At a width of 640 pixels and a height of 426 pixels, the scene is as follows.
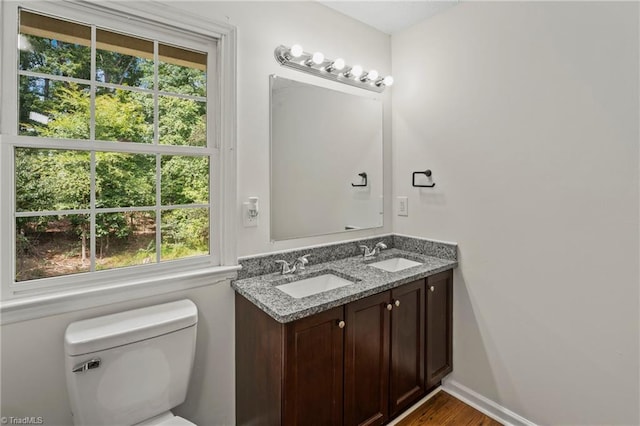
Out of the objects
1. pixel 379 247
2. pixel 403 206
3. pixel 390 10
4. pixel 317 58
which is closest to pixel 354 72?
pixel 317 58

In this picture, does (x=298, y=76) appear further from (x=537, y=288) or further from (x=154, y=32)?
(x=537, y=288)

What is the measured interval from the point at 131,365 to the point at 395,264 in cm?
161

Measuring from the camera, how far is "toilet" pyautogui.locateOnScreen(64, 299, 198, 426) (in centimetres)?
119

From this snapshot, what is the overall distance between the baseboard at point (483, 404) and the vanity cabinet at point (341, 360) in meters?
0.25

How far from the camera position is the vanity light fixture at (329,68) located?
6.01 feet

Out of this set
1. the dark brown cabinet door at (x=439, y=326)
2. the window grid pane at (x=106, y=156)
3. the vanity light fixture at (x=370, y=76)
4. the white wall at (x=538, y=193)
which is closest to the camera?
the window grid pane at (x=106, y=156)

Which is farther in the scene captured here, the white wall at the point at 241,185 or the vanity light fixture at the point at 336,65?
the vanity light fixture at the point at 336,65

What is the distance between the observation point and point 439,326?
2.03 metres

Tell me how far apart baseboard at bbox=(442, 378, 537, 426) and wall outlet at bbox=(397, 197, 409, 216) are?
45.2 inches

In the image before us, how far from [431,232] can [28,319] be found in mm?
2130

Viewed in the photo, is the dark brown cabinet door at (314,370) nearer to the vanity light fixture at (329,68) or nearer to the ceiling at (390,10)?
the vanity light fixture at (329,68)

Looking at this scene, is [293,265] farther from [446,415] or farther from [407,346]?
[446,415]

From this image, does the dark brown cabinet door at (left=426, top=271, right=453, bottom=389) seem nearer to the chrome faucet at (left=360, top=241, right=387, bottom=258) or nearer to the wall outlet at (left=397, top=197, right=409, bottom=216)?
the chrome faucet at (left=360, top=241, right=387, bottom=258)

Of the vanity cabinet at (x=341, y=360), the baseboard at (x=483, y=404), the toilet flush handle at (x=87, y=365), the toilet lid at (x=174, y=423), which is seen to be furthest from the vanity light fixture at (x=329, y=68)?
the baseboard at (x=483, y=404)
